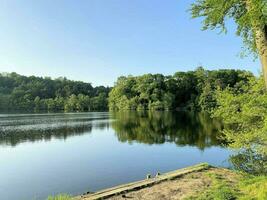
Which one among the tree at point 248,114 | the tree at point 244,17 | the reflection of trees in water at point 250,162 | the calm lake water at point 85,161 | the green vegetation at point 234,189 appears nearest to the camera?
the tree at point 244,17

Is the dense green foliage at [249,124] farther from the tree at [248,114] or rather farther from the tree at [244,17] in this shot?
the tree at [244,17]

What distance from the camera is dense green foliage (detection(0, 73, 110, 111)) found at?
348ft

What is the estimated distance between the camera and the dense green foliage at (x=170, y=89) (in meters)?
81.9

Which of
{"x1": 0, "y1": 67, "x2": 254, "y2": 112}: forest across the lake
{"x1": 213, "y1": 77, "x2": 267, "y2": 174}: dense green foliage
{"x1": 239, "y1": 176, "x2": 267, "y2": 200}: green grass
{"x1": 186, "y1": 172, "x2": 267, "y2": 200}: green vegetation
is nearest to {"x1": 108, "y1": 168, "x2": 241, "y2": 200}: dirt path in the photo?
{"x1": 186, "y1": 172, "x2": 267, "y2": 200}: green vegetation

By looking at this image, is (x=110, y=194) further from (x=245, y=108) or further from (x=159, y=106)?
(x=159, y=106)

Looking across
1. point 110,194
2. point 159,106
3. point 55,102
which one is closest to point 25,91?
point 55,102

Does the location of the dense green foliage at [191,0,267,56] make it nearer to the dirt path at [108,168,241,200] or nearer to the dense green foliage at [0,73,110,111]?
the dirt path at [108,168,241,200]

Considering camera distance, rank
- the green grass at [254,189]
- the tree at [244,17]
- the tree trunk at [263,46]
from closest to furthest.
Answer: the tree at [244,17] → the tree trunk at [263,46] → the green grass at [254,189]

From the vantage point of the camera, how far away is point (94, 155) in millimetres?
18625

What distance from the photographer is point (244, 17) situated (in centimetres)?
489

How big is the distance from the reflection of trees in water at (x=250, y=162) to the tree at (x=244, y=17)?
13.5 feet

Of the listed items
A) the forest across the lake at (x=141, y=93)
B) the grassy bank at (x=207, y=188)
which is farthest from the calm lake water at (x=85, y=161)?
the forest across the lake at (x=141, y=93)

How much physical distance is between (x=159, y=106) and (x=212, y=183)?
7468 centimetres

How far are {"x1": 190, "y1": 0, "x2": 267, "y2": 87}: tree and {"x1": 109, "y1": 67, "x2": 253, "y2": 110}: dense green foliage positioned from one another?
7361 cm
